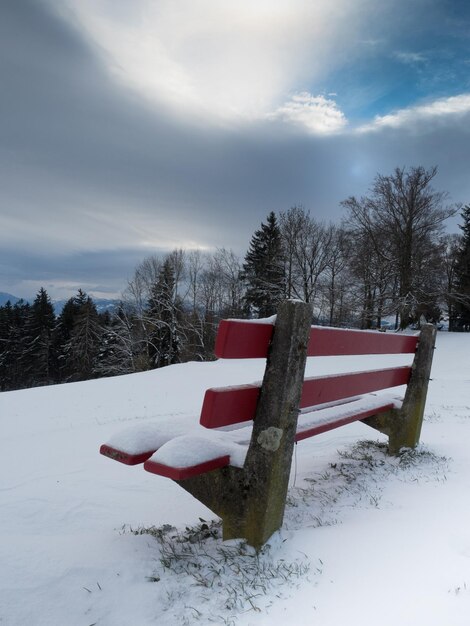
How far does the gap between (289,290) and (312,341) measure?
34596 mm

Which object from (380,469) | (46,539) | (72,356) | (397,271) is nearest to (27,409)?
(46,539)

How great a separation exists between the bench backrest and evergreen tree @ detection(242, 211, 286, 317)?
33.7m

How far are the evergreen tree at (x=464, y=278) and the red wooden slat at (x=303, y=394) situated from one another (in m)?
31.9

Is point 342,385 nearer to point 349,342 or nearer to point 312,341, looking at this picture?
point 349,342

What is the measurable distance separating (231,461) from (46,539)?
1.67 m

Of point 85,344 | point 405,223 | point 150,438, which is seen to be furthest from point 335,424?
point 85,344

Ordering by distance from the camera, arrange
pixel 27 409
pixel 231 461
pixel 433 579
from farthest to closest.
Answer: pixel 27 409, pixel 231 461, pixel 433 579

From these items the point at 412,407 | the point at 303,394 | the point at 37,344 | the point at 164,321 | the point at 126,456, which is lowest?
the point at 37,344

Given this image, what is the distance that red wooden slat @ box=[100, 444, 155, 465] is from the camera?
229 cm

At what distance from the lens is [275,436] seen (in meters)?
2.30

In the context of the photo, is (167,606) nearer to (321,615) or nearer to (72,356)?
(321,615)

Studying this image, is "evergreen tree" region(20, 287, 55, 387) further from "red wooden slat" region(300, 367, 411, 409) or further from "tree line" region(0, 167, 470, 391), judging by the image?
"red wooden slat" region(300, 367, 411, 409)

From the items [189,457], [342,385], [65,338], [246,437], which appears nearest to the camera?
[189,457]

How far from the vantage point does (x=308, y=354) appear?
2484 millimetres
